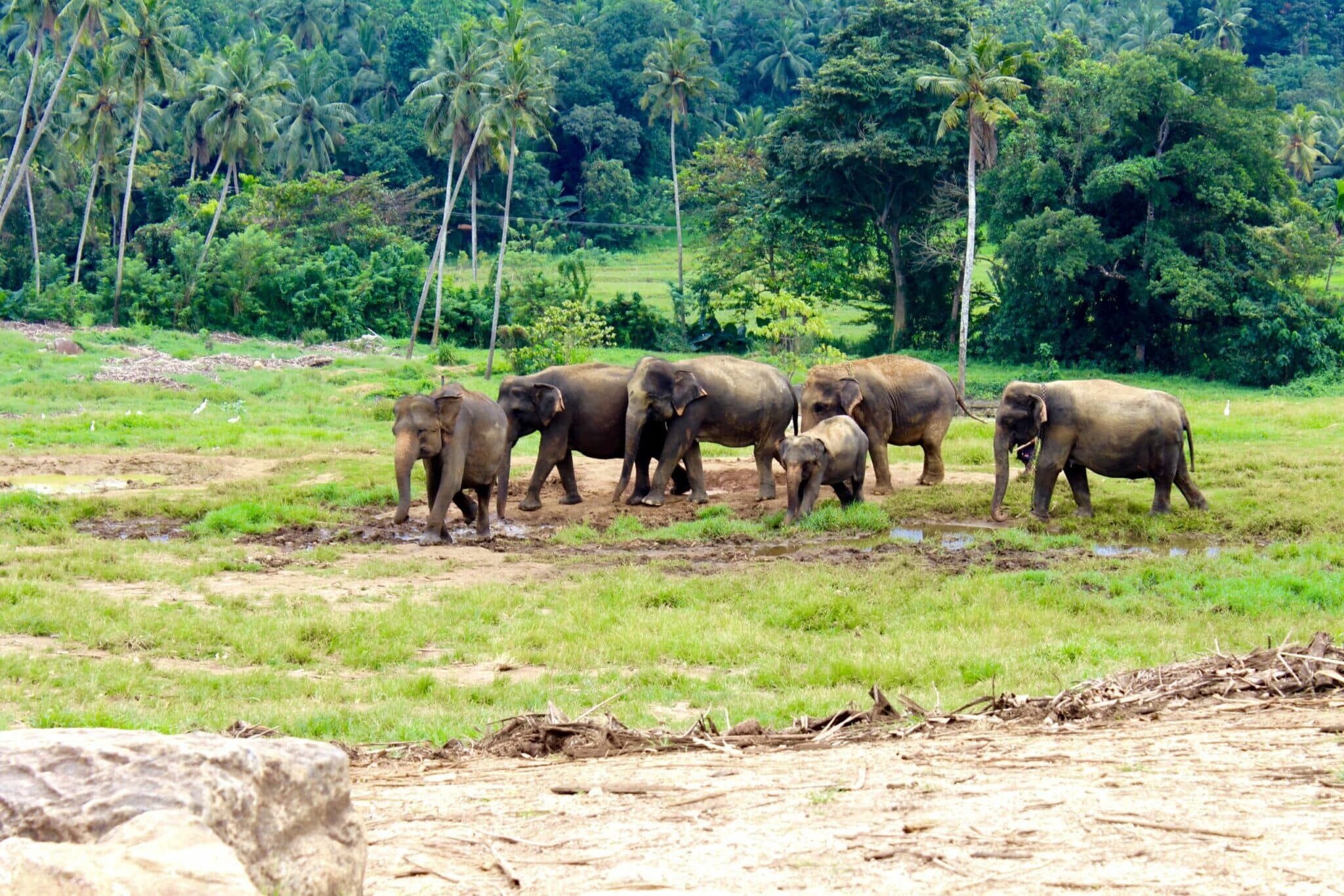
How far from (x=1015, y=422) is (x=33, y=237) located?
170ft

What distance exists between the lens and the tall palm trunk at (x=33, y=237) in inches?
2259

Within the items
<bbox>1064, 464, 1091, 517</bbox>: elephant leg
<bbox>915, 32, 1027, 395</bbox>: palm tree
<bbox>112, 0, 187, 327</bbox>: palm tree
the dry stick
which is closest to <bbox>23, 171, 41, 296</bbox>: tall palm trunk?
<bbox>112, 0, 187, 327</bbox>: palm tree

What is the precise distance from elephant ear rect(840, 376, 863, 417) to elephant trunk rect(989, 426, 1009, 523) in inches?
103

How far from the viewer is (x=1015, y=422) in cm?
1905

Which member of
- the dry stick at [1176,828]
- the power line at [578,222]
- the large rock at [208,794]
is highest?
the power line at [578,222]

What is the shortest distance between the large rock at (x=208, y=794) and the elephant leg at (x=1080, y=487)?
600 inches

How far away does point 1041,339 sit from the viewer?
4597cm

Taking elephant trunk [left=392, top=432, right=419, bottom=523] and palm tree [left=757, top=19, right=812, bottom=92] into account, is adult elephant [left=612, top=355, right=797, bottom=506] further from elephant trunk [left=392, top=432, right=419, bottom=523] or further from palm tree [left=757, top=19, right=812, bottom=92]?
palm tree [left=757, top=19, right=812, bottom=92]

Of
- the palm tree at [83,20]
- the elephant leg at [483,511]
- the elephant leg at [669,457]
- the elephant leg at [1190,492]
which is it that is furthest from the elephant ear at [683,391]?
the palm tree at [83,20]

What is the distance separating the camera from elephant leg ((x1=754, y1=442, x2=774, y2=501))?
2119 cm

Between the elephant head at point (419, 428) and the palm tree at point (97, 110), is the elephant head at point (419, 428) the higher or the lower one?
the lower one

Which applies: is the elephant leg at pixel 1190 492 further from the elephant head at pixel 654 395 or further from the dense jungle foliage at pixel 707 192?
the dense jungle foliage at pixel 707 192

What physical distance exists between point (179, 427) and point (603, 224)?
49235 mm

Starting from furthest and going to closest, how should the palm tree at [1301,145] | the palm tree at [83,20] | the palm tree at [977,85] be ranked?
the palm tree at [1301,145] → the palm tree at [83,20] → the palm tree at [977,85]
